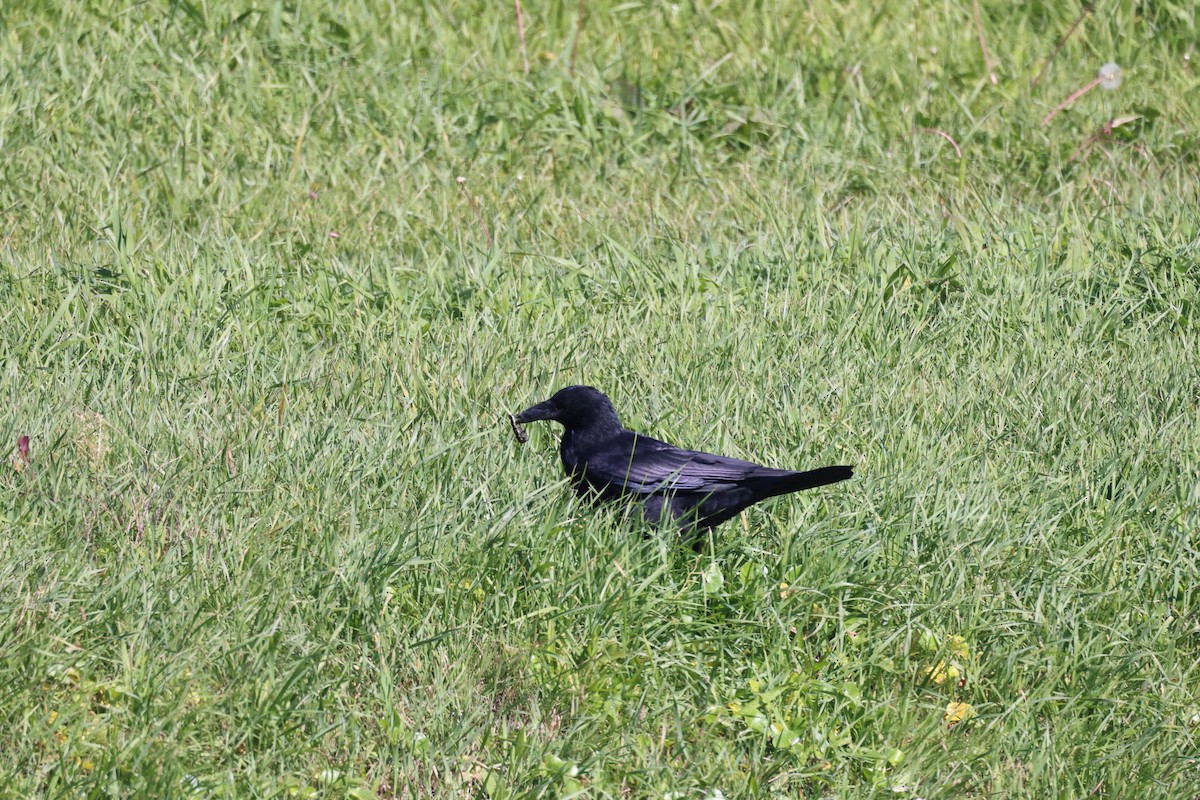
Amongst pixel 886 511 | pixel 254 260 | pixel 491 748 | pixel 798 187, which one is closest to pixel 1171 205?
pixel 798 187

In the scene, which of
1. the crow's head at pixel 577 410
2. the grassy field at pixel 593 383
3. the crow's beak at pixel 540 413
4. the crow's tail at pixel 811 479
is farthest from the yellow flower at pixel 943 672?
the crow's beak at pixel 540 413

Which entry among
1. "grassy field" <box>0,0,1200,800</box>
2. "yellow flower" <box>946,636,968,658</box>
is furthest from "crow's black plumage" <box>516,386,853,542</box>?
"yellow flower" <box>946,636,968,658</box>

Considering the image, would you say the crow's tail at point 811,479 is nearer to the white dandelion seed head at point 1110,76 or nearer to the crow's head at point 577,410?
the crow's head at point 577,410

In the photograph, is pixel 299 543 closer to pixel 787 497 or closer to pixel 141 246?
pixel 787 497

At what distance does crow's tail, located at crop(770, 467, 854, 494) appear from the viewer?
2.91 metres

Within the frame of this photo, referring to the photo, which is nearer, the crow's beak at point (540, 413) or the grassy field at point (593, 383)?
the grassy field at point (593, 383)

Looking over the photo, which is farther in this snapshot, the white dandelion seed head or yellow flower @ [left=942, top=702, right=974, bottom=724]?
the white dandelion seed head

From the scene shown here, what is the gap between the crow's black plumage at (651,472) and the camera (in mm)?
3201

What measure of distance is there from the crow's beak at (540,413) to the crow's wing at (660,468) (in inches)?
6.9

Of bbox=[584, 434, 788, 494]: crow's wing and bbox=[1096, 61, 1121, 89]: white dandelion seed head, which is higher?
bbox=[1096, 61, 1121, 89]: white dandelion seed head

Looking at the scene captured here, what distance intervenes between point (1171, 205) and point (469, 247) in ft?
8.90

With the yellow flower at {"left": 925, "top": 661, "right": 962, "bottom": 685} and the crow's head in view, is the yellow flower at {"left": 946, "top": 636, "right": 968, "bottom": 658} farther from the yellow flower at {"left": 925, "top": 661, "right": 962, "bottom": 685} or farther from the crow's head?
the crow's head

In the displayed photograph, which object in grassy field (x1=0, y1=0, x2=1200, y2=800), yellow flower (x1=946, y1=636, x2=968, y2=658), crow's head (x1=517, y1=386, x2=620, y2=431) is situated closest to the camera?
grassy field (x1=0, y1=0, x2=1200, y2=800)

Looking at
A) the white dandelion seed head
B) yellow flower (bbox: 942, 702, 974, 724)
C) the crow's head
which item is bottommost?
yellow flower (bbox: 942, 702, 974, 724)
